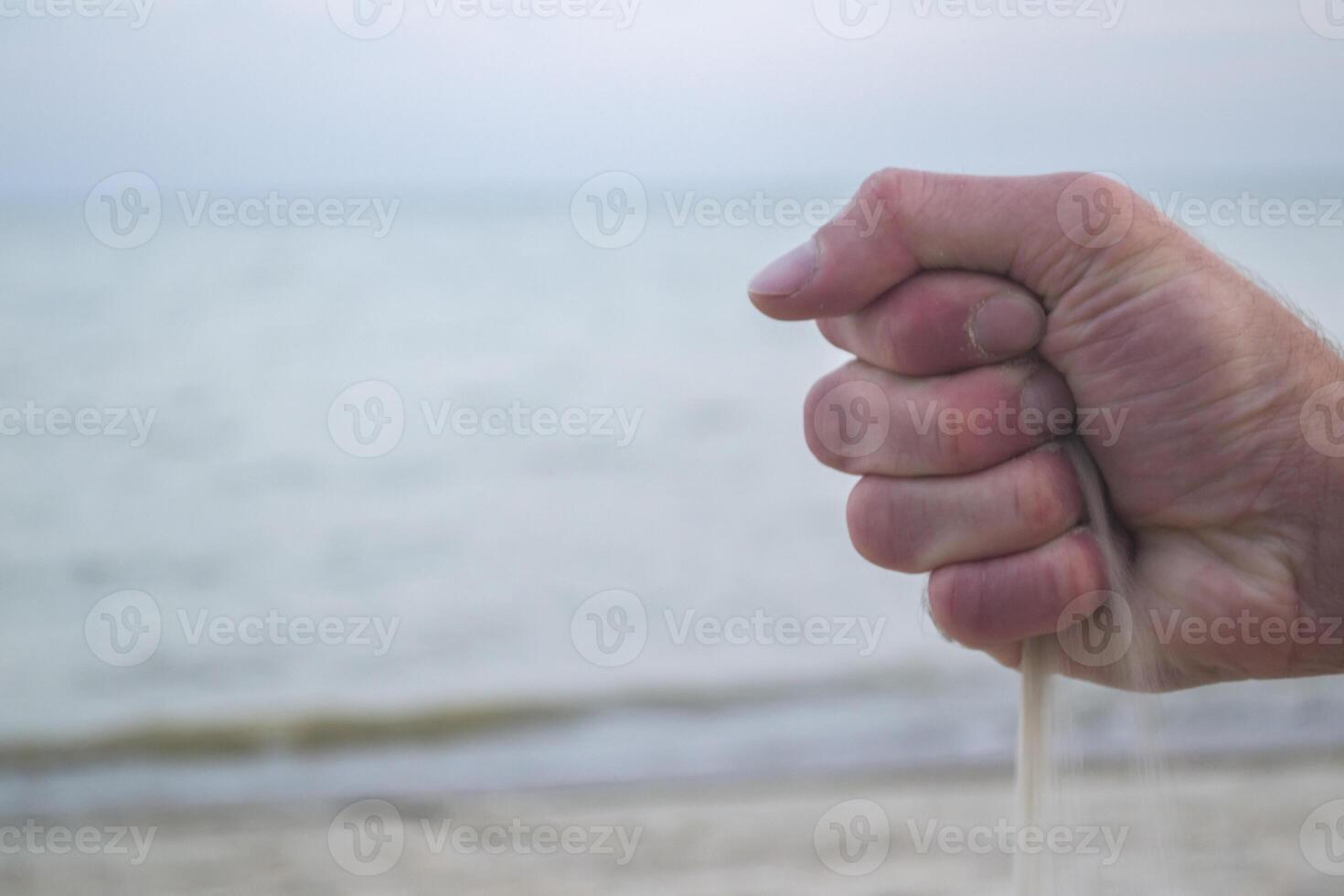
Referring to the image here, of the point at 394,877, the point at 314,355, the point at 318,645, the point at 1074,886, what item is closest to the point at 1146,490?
the point at 1074,886

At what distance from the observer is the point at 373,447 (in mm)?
8500

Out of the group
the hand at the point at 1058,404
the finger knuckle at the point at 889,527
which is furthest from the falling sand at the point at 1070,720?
the finger knuckle at the point at 889,527

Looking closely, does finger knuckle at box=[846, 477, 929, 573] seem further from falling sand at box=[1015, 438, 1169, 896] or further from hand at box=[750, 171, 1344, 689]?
falling sand at box=[1015, 438, 1169, 896]

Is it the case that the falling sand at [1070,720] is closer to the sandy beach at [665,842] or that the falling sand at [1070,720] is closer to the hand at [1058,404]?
the hand at [1058,404]

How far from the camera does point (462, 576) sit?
6395 mm

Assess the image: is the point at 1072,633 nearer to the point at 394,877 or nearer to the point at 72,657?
the point at 394,877

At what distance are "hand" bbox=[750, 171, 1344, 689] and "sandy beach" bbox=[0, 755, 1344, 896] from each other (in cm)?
168

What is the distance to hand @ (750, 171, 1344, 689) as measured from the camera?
Result: 157 centimetres

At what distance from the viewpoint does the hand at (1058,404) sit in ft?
5.16

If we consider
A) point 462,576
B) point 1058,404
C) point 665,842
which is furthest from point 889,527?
point 462,576

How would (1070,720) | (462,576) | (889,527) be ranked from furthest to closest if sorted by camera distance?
1. (462,576)
2. (889,527)
3. (1070,720)

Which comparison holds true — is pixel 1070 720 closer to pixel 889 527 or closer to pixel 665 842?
pixel 889 527

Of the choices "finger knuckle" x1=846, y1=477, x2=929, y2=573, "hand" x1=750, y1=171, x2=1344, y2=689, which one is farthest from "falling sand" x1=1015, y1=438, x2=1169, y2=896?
"finger knuckle" x1=846, y1=477, x2=929, y2=573

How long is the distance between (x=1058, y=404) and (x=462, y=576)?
508 cm
